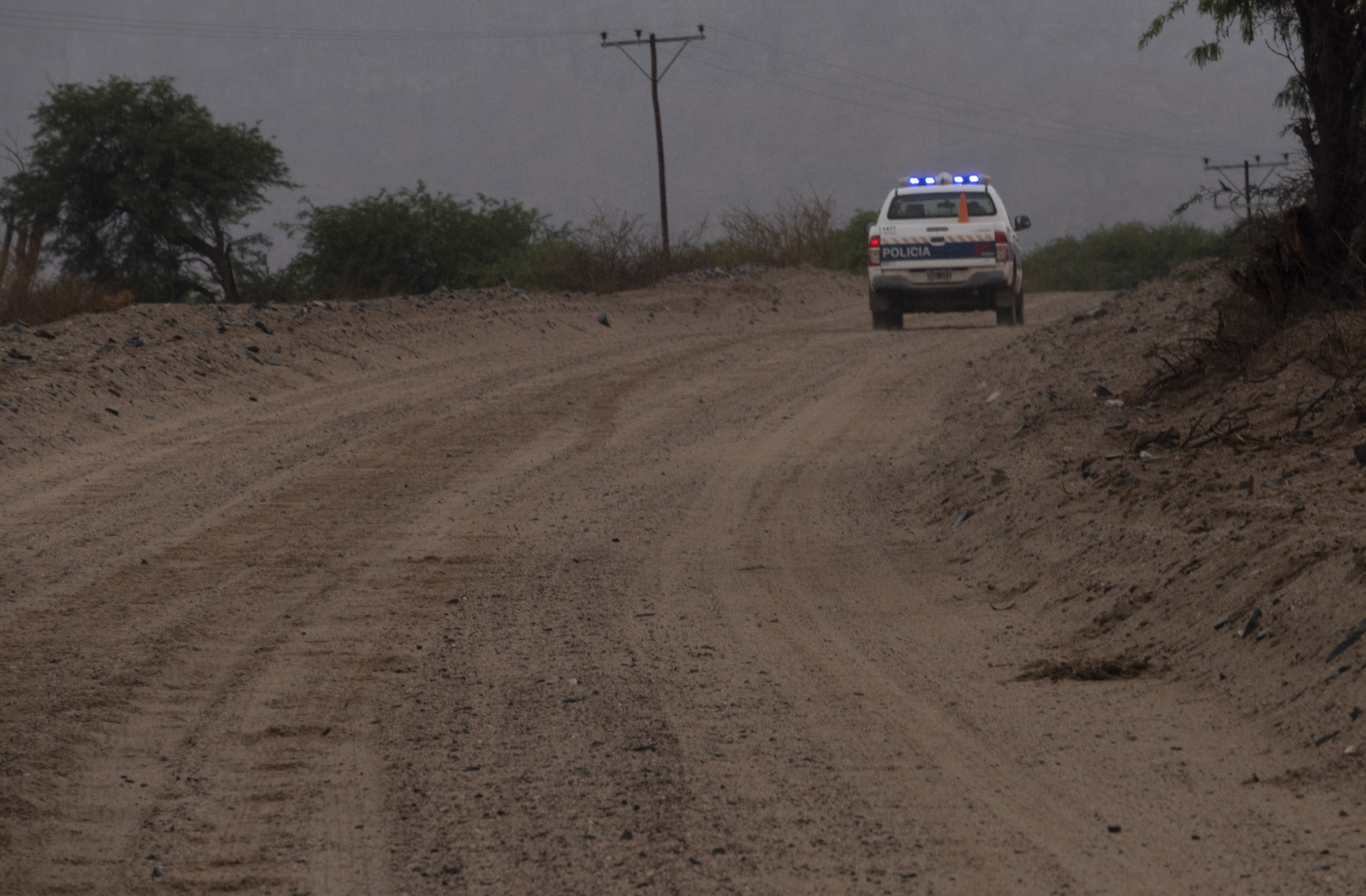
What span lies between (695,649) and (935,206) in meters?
15.5

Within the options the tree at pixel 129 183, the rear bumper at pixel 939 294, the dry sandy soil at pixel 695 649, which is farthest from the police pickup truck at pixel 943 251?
the tree at pixel 129 183

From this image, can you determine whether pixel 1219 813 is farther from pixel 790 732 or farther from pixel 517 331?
pixel 517 331

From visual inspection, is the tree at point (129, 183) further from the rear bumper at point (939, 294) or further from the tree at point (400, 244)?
the rear bumper at point (939, 294)

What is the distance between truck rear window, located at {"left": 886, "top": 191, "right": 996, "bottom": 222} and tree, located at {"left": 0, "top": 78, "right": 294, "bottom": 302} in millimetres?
24126

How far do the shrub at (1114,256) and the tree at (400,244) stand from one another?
736 inches

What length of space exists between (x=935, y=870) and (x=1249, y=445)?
5.00 meters

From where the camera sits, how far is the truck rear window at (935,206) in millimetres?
19859

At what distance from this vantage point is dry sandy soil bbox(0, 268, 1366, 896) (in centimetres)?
359

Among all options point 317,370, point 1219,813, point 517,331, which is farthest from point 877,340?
point 1219,813

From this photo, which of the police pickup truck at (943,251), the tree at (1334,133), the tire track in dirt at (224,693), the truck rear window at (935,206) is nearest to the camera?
the tire track in dirt at (224,693)

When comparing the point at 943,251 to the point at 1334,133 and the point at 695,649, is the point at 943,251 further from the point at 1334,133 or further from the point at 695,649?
the point at 695,649

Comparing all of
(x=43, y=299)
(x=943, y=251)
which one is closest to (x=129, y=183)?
(x=43, y=299)

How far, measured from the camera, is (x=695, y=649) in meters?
5.62

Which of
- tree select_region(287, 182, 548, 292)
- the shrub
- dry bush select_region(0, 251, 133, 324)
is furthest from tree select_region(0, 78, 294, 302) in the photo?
the shrub
